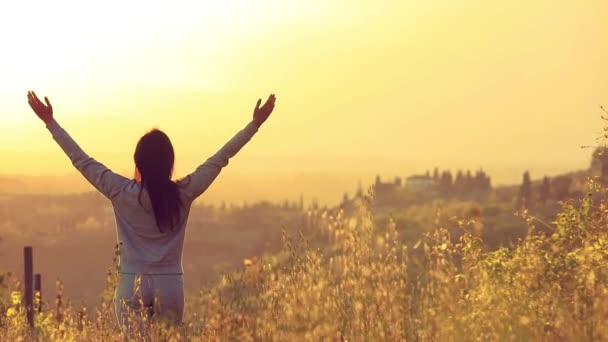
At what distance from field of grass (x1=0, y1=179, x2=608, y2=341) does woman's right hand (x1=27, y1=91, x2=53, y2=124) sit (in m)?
1.45

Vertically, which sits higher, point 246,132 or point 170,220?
point 246,132

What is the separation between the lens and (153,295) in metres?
7.66

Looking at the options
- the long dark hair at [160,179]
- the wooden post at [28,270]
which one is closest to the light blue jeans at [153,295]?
the long dark hair at [160,179]

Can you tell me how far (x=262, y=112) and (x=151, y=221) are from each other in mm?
1600

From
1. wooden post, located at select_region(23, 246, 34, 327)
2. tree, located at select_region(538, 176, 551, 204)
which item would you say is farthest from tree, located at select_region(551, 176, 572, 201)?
wooden post, located at select_region(23, 246, 34, 327)

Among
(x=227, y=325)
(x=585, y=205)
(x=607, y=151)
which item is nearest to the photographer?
(x=227, y=325)

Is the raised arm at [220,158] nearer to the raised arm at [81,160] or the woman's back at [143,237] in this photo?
the woman's back at [143,237]

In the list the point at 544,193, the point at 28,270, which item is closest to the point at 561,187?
the point at 544,193

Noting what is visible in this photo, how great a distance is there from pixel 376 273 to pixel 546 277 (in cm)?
123

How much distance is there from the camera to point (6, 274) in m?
15.2

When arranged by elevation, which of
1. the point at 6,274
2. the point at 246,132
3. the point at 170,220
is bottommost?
the point at 6,274

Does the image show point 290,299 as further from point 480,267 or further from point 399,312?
point 480,267

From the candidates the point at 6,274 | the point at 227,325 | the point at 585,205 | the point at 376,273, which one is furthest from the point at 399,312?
the point at 6,274

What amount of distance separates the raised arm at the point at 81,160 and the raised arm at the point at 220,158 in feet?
1.63
